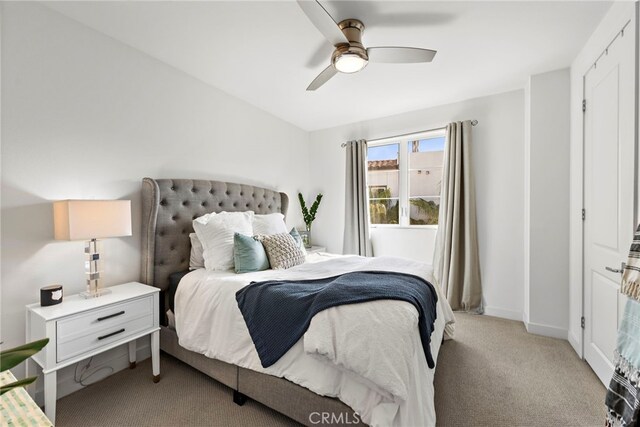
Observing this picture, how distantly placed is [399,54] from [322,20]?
0.66 m

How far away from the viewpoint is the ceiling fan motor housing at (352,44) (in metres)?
1.91

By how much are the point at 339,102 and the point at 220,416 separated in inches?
128

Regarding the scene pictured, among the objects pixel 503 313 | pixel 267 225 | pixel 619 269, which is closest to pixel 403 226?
pixel 503 313

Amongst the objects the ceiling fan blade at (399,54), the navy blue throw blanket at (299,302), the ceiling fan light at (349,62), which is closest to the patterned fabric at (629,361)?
the navy blue throw blanket at (299,302)

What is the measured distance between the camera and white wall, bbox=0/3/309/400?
1.76m

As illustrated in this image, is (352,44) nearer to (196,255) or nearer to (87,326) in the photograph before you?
(196,255)

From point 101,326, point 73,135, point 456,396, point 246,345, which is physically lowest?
point 456,396

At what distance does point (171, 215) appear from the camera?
8.18 feet

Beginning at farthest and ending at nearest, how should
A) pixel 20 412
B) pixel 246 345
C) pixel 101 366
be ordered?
pixel 101 366
pixel 246 345
pixel 20 412

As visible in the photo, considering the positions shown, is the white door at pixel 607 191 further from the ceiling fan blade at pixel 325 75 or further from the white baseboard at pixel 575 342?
the ceiling fan blade at pixel 325 75

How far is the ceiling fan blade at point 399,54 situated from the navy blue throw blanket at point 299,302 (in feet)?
5.06

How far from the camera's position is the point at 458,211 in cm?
335

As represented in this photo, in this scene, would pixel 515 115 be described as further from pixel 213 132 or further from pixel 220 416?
pixel 220 416

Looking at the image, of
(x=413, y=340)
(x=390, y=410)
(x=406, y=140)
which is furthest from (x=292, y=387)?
(x=406, y=140)
